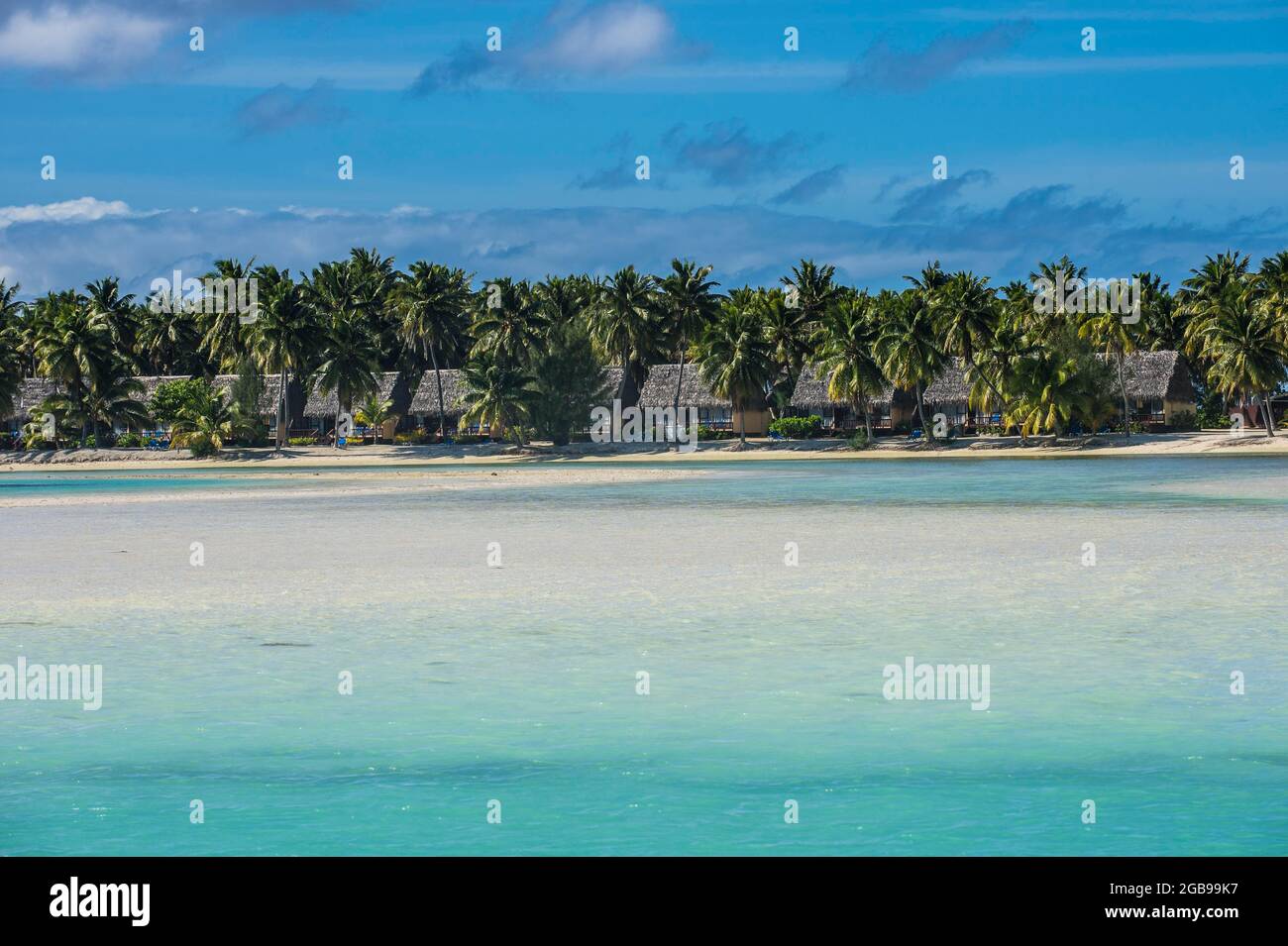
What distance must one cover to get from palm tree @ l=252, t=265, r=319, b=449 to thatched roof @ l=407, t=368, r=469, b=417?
1376 cm

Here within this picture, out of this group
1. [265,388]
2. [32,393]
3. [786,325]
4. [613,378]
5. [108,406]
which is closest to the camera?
[108,406]

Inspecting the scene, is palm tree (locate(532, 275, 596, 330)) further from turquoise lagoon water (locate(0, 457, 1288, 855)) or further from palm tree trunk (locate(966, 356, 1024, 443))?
turquoise lagoon water (locate(0, 457, 1288, 855))

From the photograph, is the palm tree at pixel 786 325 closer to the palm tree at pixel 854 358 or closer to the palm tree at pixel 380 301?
the palm tree at pixel 854 358

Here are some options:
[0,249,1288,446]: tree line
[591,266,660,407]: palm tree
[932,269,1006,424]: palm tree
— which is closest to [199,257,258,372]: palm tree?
[0,249,1288,446]: tree line

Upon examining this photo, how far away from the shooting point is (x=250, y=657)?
1675 cm

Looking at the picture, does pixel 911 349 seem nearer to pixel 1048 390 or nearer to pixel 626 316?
pixel 1048 390

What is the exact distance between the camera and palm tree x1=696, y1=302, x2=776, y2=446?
9925cm

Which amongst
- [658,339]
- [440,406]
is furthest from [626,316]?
[440,406]

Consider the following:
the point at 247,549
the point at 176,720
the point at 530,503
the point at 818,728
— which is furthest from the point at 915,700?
the point at 530,503

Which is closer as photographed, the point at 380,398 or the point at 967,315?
the point at 967,315

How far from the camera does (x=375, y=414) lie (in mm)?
107188

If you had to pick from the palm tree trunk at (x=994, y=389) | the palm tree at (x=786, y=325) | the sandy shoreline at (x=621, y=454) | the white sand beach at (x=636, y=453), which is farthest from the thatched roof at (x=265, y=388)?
the palm tree trunk at (x=994, y=389)

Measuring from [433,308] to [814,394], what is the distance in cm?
2759

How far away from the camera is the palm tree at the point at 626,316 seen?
110m
